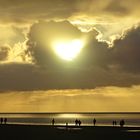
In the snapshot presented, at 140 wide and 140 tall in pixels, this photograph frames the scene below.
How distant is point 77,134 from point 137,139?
9.17 meters

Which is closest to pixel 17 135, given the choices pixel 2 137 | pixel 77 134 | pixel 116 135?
pixel 2 137

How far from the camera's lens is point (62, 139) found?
56406 millimetres

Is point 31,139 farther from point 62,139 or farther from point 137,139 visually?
point 137,139

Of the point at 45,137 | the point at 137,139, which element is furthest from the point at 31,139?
the point at 137,139

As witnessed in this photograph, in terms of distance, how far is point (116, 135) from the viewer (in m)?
60.9

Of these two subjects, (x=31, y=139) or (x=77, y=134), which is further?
(x=77, y=134)

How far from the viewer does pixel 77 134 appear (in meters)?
62.2

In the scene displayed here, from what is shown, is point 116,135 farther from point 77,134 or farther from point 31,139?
point 31,139

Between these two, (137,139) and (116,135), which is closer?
(137,139)

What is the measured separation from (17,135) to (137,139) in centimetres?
1566

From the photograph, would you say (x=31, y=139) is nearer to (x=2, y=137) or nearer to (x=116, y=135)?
(x=2, y=137)

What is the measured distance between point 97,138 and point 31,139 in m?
7.92

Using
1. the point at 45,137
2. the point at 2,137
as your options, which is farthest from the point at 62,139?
the point at 2,137

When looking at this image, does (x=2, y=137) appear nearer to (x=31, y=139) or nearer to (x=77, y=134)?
(x=31, y=139)
